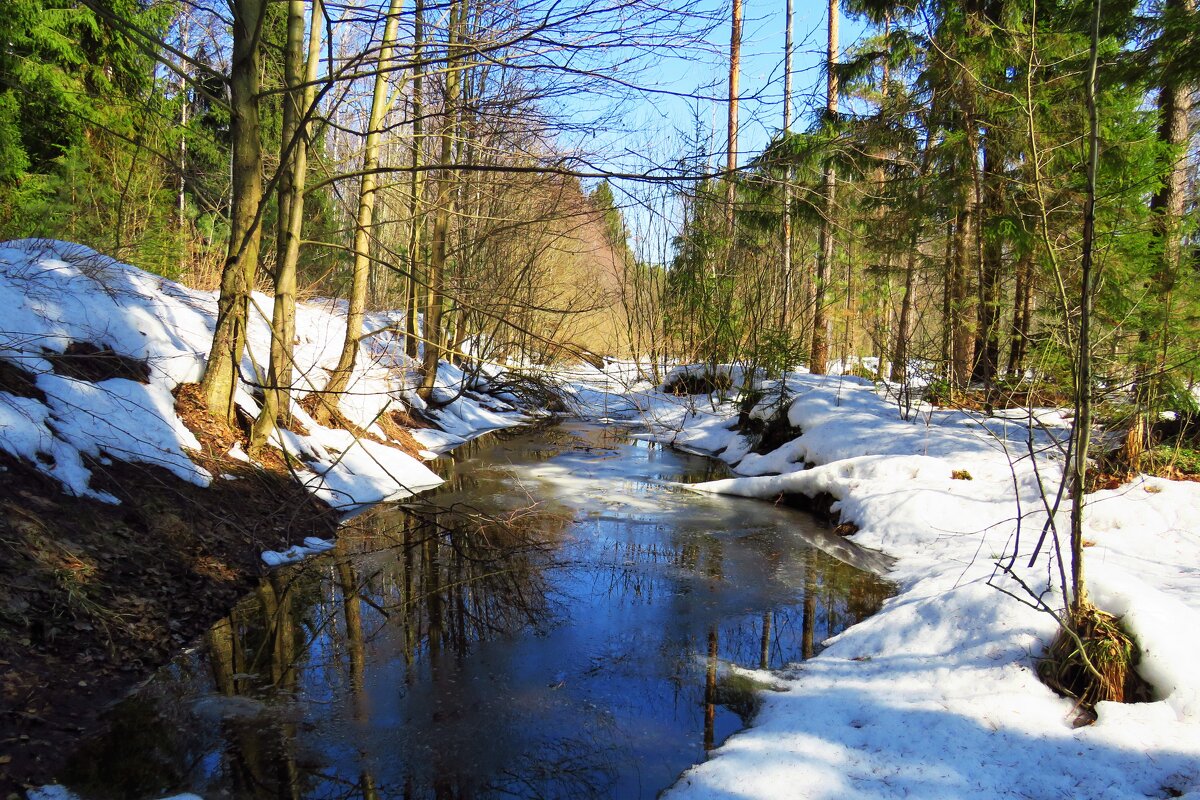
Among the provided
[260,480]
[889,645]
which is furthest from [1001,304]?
[260,480]

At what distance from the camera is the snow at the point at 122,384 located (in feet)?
17.4

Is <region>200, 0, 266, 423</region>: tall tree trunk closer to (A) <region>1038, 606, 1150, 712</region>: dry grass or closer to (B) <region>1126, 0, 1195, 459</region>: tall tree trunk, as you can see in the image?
(A) <region>1038, 606, 1150, 712</region>: dry grass

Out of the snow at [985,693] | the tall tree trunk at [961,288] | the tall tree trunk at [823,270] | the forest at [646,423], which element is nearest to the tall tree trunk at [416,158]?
the forest at [646,423]

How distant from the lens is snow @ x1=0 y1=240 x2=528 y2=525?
5.30m

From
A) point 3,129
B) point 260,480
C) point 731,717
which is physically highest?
point 3,129

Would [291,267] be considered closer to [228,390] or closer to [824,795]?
[228,390]

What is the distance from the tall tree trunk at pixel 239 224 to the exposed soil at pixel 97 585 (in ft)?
3.73

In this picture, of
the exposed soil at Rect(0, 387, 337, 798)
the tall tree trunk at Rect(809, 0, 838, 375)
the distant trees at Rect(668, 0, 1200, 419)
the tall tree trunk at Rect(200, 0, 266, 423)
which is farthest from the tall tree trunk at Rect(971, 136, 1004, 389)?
the exposed soil at Rect(0, 387, 337, 798)

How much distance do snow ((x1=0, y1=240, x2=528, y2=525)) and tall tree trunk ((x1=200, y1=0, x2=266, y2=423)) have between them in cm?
32

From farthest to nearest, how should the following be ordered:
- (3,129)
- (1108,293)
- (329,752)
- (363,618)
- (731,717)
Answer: (3,129) < (1108,293) < (363,618) < (731,717) < (329,752)

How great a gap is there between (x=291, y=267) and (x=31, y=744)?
519cm

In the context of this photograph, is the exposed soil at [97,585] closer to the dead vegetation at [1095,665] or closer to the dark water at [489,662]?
the dark water at [489,662]

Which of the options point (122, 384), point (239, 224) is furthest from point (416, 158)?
point (122, 384)

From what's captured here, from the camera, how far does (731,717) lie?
411cm
